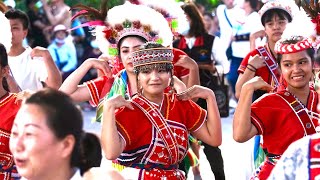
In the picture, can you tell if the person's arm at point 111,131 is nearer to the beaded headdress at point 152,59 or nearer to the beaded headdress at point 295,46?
the beaded headdress at point 152,59

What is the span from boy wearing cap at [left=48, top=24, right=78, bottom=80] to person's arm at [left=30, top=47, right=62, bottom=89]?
7.61 metres

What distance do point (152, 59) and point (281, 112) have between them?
822mm

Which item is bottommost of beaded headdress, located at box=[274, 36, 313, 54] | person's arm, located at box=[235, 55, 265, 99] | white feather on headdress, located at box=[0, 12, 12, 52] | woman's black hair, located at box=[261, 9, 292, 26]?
person's arm, located at box=[235, 55, 265, 99]

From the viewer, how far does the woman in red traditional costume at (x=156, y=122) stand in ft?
21.7

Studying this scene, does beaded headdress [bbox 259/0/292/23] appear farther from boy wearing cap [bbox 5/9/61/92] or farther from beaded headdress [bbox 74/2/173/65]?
boy wearing cap [bbox 5/9/61/92]

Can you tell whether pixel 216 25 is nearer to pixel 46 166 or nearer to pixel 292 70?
pixel 292 70

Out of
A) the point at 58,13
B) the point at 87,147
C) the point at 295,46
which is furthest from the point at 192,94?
the point at 58,13

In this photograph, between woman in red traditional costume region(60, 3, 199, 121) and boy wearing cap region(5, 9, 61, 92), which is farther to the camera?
boy wearing cap region(5, 9, 61, 92)

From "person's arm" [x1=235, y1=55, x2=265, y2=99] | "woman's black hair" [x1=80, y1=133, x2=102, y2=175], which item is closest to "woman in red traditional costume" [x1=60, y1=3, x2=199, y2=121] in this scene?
"person's arm" [x1=235, y1=55, x2=265, y2=99]

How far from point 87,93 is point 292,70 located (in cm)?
158

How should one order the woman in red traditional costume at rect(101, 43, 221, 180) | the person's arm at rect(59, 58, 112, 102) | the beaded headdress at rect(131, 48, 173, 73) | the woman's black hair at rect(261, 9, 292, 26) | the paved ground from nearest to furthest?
the woman in red traditional costume at rect(101, 43, 221, 180), the beaded headdress at rect(131, 48, 173, 73), the person's arm at rect(59, 58, 112, 102), the woman's black hair at rect(261, 9, 292, 26), the paved ground

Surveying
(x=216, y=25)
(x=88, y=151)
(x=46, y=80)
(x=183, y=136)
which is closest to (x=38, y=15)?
Result: (x=216, y=25)

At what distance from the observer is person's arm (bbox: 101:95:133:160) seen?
6.40 meters

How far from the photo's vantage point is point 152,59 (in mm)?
6719
